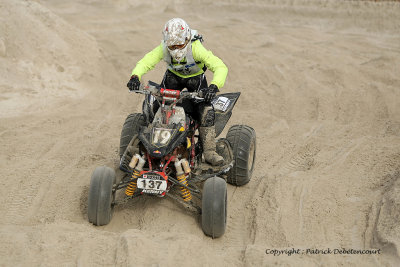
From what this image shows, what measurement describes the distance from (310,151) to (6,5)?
8342mm

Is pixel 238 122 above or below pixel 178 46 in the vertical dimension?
below

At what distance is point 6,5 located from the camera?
41.3 ft

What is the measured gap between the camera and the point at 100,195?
583cm

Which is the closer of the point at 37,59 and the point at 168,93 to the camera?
the point at 168,93

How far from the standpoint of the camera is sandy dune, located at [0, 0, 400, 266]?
532 centimetres

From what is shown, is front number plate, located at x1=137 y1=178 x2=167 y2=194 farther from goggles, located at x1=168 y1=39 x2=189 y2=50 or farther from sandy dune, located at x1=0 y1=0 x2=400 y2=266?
goggles, located at x1=168 y1=39 x2=189 y2=50

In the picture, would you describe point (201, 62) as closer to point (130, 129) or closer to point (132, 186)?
point (130, 129)

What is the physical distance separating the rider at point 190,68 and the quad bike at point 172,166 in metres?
0.18

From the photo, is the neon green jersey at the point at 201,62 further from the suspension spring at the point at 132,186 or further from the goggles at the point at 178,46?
the suspension spring at the point at 132,186

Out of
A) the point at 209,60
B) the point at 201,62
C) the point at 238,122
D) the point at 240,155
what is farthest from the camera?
the point at 238,122

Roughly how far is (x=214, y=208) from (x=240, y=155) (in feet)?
5.35

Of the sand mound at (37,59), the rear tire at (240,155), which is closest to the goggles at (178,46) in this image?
the rear tire at (240,155)

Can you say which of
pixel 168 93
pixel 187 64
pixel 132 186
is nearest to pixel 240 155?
pixel 187 64

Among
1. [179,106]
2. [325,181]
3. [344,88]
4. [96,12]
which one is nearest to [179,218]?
[179,106]
